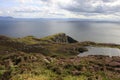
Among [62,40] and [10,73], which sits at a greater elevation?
[10,73]

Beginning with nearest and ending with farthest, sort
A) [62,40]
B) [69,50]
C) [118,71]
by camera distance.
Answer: [118,71] < [69,50] < [62,40]

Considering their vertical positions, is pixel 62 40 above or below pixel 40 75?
below

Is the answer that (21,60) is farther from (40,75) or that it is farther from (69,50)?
(69,50)

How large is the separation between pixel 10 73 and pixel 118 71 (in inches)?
746

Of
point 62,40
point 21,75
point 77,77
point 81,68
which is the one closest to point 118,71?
point 81,68

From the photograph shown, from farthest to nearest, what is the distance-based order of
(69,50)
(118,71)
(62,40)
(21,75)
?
(62,40)
(69,50)
(118,71)
(21,75)

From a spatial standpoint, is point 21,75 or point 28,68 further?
point 28,68

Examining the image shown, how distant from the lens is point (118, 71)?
39.8m

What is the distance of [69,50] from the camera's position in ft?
425

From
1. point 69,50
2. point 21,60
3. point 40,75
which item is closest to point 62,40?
point 69,50

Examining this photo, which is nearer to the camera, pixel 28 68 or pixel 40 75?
pixel 40 75

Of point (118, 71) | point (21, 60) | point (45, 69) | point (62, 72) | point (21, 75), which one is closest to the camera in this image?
point (21, 75)

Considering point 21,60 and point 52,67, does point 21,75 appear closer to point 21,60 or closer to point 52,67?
point 52,67

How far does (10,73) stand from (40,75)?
178 inches
